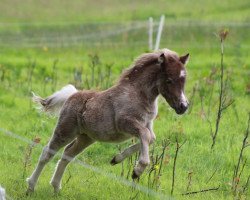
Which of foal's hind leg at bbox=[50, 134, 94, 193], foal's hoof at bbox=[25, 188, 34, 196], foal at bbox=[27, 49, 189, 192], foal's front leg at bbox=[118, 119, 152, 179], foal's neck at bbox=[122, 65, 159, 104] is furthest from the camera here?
foal's hind leg at bbox=[50, 134, 94, 193]

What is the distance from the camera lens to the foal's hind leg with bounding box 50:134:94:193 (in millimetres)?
7898

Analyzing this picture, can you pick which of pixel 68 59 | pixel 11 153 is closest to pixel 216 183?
pixel 11 153

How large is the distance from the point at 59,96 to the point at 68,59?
1452 cm

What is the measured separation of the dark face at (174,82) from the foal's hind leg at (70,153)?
1299 millimetres

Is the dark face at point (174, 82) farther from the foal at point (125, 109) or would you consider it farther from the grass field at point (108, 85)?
the grass field at point (108, 85)

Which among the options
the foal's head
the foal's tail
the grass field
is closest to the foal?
the foal's head

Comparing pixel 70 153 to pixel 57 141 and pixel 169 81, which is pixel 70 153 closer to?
pixel 57 141

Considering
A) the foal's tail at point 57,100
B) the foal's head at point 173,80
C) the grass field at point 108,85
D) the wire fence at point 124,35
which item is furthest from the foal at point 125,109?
the wire fence at point 124,35

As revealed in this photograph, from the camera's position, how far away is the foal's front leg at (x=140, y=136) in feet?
21.3

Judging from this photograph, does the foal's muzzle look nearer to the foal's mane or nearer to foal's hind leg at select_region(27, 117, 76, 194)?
the foal's mane

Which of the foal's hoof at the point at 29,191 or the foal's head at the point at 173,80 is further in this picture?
the foal's hoof at the point at 29,191

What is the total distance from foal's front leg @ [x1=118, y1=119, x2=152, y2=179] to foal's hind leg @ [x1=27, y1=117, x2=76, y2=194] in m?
0.87

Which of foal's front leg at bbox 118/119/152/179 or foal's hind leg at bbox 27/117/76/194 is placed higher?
foal's front leg at bbox 118/119/152/179

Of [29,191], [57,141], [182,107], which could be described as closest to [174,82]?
[182,107]
